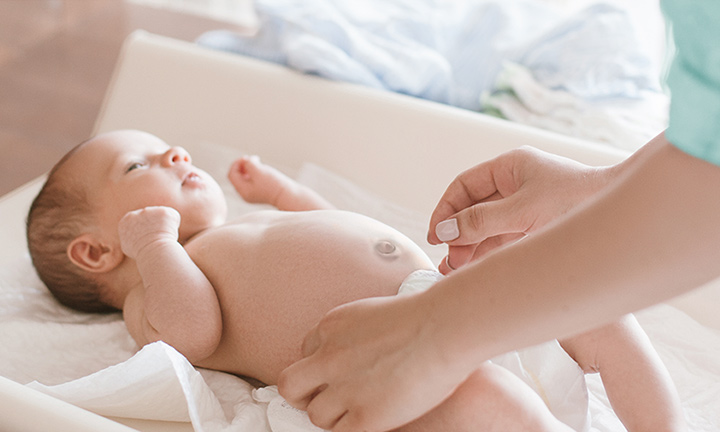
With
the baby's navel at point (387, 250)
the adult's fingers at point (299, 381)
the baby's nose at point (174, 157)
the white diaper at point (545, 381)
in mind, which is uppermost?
the adult's fingers at point (299, 381)

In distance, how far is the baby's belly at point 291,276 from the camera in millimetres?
971

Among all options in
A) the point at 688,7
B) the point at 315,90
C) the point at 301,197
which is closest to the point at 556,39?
the point at 315,90

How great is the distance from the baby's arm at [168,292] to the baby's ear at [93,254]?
9cm

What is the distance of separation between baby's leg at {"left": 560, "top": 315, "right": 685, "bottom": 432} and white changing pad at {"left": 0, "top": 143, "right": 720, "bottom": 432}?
0.32 feet

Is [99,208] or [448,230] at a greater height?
[448,230]

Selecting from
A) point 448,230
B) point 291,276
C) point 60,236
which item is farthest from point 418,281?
point 60,236

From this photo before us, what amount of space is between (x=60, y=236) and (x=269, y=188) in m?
0.40

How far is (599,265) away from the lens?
0.53 m

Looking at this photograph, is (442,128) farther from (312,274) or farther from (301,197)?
(312,274)

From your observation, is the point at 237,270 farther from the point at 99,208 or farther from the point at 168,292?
the point at 99,208

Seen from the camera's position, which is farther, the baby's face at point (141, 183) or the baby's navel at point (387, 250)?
the baby's face at point (141, 183)

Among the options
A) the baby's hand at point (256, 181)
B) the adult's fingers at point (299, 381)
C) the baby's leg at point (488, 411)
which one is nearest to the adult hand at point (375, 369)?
the adult's fingers at point (299, 381)

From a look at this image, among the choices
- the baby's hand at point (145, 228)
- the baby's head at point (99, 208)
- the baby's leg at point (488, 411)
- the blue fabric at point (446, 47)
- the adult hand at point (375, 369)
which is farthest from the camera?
the blue fabric at point (446, 47)

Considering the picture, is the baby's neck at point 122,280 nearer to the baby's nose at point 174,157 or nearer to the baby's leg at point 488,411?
the baby's nose at point 174,157
